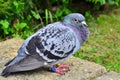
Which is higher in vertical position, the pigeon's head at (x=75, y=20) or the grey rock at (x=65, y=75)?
the pigeon's head at (x=75, y=20)

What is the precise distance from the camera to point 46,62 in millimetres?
4355

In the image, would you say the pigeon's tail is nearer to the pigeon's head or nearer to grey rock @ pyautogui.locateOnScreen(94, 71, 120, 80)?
the pigeon's head

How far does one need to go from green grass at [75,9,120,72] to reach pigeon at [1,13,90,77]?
4.54 ft

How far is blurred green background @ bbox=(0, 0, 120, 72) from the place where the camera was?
6125 mm

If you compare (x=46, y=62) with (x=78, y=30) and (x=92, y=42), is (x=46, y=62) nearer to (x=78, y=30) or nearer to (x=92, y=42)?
(x=78, y=30)

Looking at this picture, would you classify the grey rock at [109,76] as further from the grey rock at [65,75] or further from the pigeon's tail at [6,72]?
the pigeon's tail at [6,72]

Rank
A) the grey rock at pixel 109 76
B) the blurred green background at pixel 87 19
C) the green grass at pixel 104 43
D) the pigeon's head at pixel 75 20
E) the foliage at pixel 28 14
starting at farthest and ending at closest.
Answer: the foliage at pixel 28 14
the blurred green background at pixel 87 19
the green grass at pixel 104 43
the grey rock at pixel 109 76
the pigeon's head at pixel 75 20

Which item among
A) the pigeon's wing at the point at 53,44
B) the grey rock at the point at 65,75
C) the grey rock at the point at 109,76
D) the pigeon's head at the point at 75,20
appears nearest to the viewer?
the pigeon's wing at the point at 53,44

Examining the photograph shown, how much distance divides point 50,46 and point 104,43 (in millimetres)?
2270

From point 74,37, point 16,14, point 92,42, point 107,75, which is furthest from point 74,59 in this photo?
point 16,14

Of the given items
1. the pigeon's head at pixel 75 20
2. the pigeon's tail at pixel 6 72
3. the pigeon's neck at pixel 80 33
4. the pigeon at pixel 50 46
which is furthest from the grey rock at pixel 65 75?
the pigeon's head at pixel 75 20

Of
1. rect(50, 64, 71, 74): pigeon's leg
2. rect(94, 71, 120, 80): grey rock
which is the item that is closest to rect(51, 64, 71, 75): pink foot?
rect(50, 64, 71, 74): pigeon's leg

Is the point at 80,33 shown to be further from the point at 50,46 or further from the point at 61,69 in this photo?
the point at 61,69

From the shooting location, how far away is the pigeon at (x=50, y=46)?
14.1 feet
